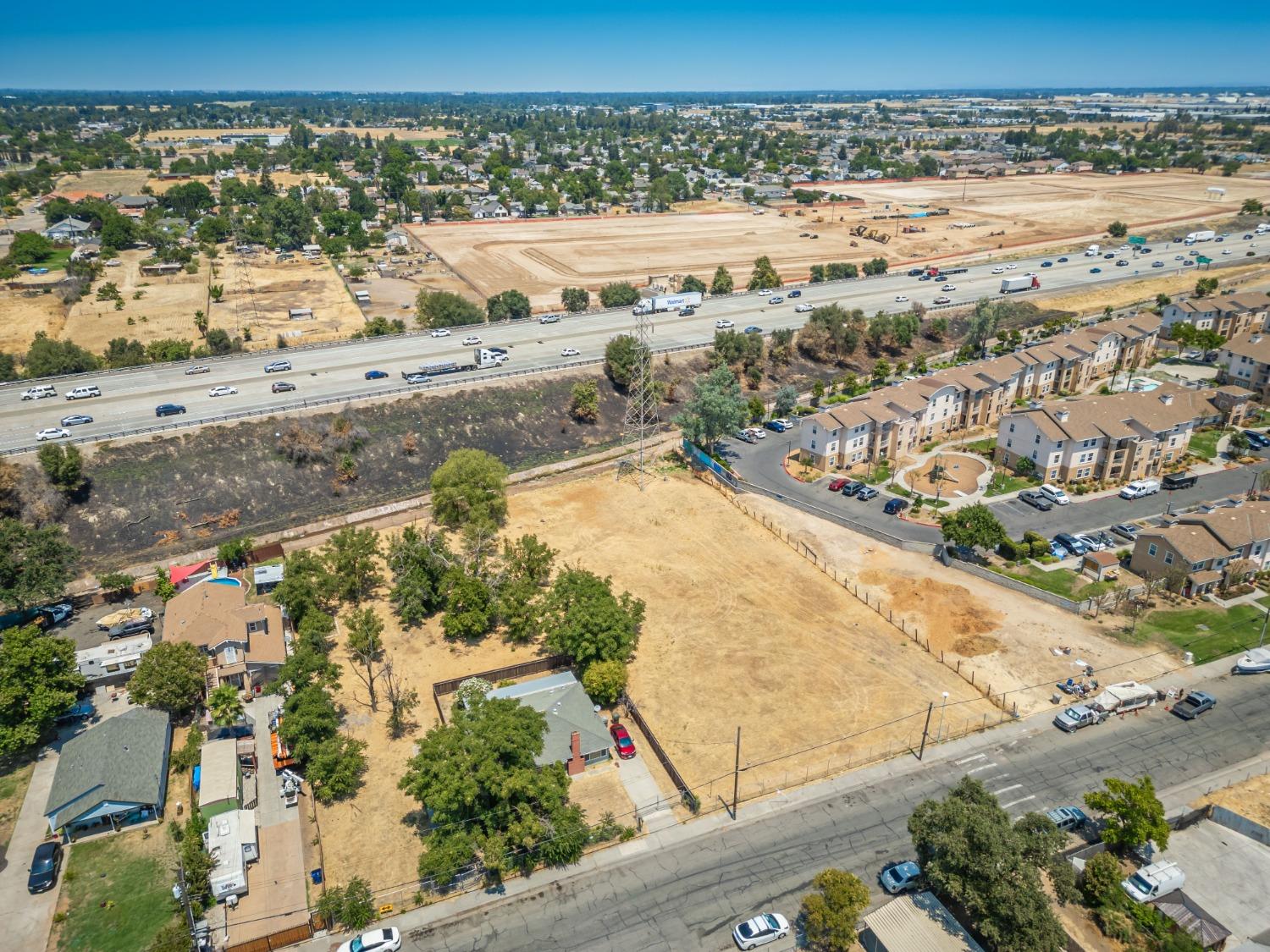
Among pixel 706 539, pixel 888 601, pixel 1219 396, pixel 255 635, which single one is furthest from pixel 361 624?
pixel 1219 396

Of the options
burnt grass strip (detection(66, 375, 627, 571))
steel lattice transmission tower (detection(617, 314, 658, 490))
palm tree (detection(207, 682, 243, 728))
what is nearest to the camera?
palm tree (detection(207, 682, 243, 728))

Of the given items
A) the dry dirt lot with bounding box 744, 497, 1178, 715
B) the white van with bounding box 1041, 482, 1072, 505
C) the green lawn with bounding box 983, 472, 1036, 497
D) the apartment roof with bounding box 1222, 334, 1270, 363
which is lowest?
the dry dirt lot with bounding box 744, 497, 1178, 715

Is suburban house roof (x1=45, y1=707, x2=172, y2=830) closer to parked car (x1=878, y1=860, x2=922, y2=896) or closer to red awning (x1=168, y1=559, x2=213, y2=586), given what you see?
red awning (x1=168, y1=559, x2=213, y2=586)

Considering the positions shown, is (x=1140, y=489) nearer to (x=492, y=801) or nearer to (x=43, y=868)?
(x=492, y=801)

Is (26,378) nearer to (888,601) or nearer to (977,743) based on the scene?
(888,601)

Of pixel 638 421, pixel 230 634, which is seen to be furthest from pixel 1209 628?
pixel 230 634

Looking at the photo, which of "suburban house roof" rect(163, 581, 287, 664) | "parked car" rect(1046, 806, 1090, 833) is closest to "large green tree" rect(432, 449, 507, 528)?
"suburban house roof" rect(163, 581, 287, 664)

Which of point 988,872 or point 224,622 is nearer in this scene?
point 988,872
